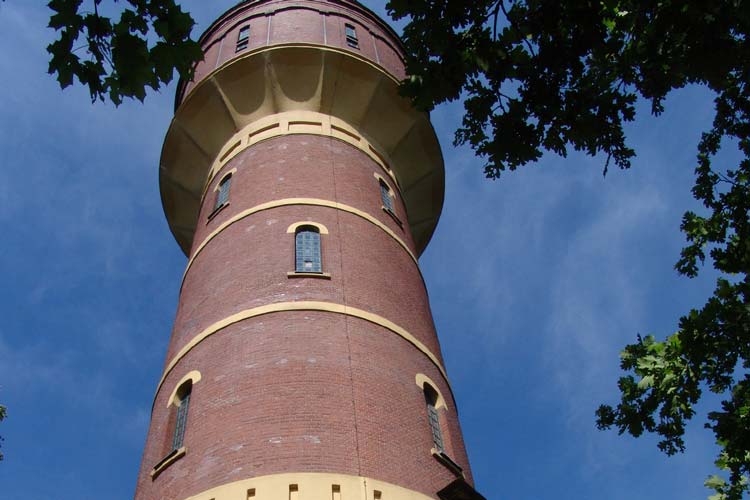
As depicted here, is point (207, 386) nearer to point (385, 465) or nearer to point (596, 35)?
point (385, 465)

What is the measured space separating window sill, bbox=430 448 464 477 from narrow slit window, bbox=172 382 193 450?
404 centimetres

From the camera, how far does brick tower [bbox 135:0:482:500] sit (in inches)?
452

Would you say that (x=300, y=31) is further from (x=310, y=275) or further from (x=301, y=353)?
(x=301, y=353)

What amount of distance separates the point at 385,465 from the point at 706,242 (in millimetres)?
6857

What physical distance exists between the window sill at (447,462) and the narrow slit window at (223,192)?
8229 mm

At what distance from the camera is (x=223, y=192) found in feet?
61.1

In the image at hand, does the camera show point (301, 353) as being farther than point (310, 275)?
No

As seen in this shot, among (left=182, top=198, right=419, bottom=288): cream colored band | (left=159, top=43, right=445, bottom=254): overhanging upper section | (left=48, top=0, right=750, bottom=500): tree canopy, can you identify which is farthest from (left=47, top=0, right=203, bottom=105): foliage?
(left=159, top=43, right=445, bottom=254): overhanging upper section

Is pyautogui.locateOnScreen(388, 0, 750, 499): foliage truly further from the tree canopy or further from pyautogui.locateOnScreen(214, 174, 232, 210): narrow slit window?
pyautogui.locateOnScreen(214, 174, 232, 210): narrow slit window

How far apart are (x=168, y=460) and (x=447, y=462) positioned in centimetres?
439

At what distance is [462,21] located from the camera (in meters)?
8.20

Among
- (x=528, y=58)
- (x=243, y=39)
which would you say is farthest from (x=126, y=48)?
(x=243, y=39)

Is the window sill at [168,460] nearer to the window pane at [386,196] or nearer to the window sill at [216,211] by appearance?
the window sill at [216,211]

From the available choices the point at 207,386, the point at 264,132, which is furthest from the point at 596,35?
the point at 264,132
